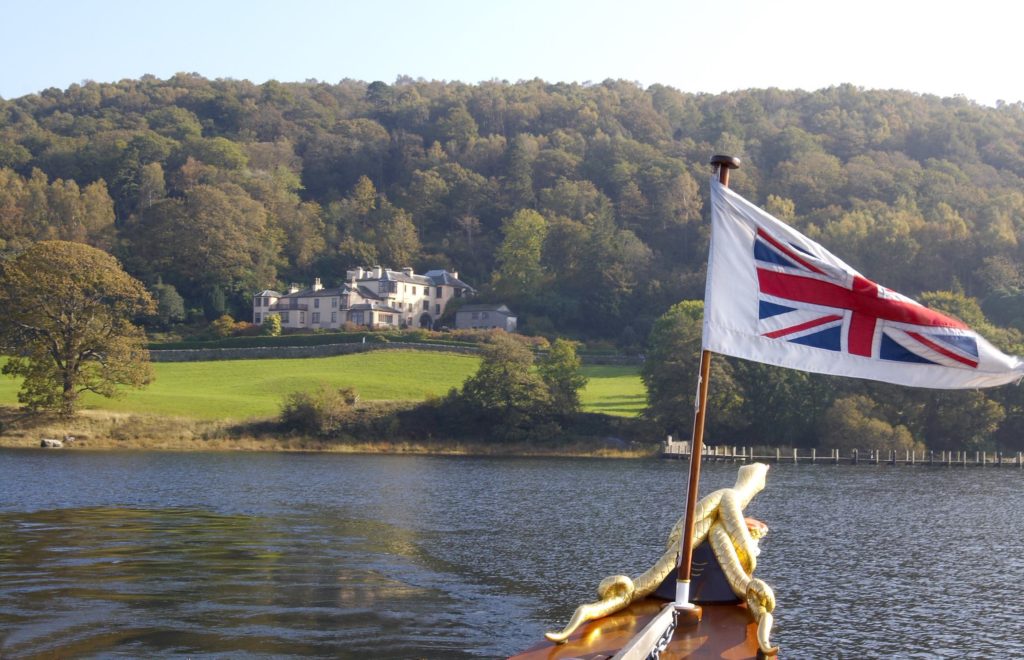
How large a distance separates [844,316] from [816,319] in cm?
35

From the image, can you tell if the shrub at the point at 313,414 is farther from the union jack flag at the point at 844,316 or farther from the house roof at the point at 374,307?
the union jack flag at the point at 844,316

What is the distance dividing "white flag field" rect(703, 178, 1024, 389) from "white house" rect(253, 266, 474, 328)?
134m

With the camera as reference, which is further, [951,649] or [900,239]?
[900,239]

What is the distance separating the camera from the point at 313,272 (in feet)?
563

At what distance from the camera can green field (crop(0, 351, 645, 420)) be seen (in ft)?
304

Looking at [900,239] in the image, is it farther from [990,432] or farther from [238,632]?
[238,632]

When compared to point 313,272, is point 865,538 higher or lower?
lower

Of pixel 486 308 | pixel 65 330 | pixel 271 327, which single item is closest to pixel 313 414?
pixel 65 330

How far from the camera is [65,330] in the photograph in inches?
3445

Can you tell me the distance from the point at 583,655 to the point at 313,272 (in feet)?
526

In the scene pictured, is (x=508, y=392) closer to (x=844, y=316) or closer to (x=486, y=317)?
(x=486, y=317)

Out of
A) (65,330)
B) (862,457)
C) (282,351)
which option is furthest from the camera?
(282,351)

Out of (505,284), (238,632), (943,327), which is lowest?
(238,632)

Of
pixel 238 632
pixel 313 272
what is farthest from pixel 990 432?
pixel 313 272
